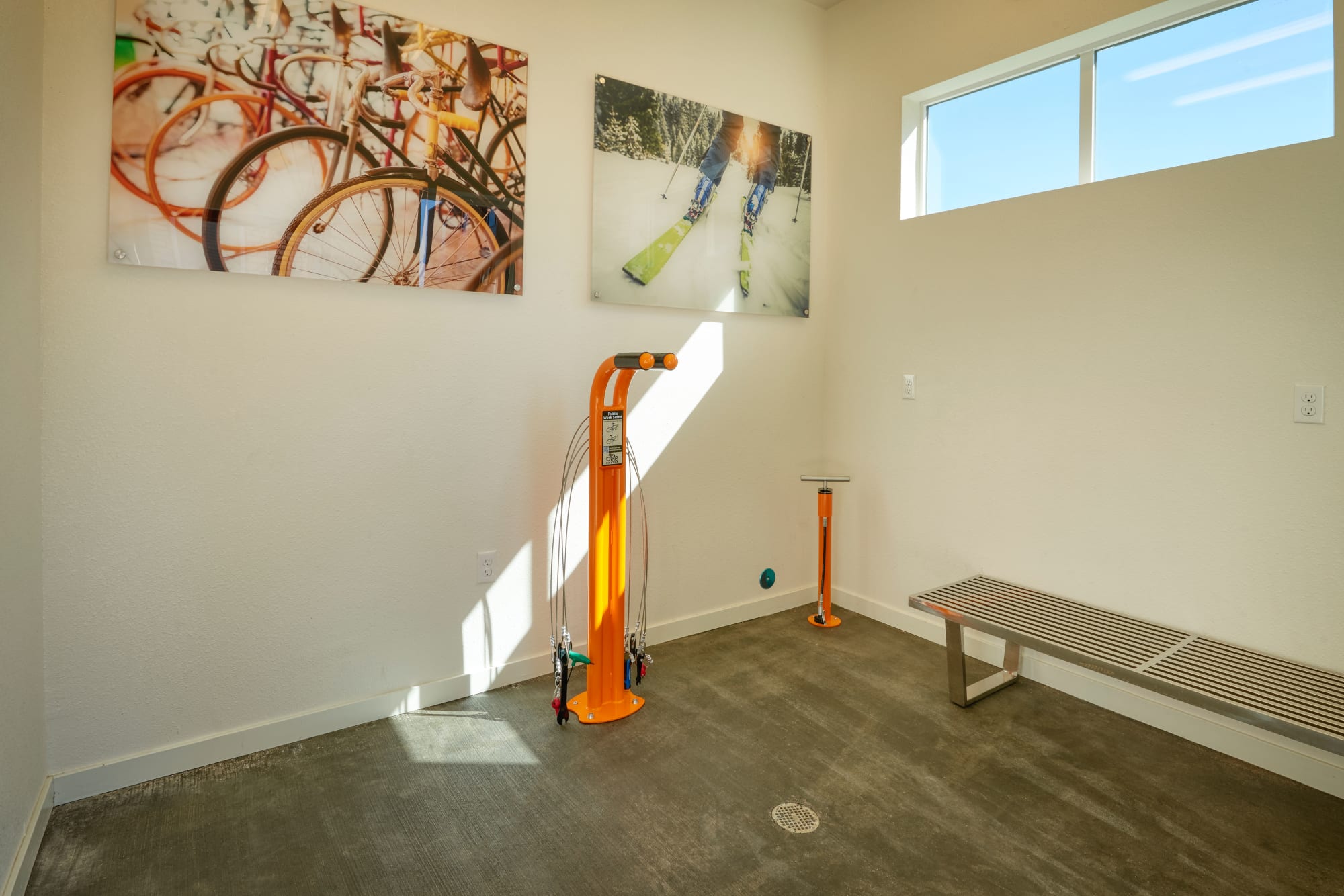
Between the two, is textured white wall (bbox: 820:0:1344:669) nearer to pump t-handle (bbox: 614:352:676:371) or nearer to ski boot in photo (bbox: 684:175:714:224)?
ski boot in photo (bbox: 684:175:714:224)

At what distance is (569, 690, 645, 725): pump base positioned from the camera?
2.52 m

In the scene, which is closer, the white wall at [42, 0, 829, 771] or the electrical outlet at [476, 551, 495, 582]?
the white wall at [42, 0, 829, 771]

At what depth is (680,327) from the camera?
3229 millimetres

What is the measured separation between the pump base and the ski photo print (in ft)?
5.15

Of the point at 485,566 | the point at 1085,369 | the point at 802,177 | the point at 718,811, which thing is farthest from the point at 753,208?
the point at 718,811

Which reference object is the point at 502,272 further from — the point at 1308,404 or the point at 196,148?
the point at 1308,404

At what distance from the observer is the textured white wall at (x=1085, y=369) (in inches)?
87.7

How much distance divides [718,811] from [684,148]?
261 cm

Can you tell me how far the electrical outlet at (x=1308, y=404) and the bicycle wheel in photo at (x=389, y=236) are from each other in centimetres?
266

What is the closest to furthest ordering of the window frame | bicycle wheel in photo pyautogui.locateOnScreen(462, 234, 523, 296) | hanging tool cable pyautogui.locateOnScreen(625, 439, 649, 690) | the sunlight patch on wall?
the window frame, bicycle wheel in photo pyautogui.locateOnScreen(462, 234, 523, 296), the sunlight patch on wall, hanging tool cable pyautogui.locateOnScreen(625, 439, 649, 690)

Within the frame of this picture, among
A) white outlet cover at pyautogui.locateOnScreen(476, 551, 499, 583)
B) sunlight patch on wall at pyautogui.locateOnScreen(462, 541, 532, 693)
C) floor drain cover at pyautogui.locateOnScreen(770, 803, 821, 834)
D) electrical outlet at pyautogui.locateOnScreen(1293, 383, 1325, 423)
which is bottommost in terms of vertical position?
floor drain cover at pyautogui.locateOnScreen(770, 803, 821, 834)

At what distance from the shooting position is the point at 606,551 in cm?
258

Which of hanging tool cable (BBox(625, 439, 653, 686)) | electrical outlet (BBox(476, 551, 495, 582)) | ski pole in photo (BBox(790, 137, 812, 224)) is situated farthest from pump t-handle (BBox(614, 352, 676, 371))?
ski pole in photo (BBox(790, 137, 812, 224))

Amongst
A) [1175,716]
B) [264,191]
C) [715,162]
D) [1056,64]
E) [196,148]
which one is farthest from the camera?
[715,162]
